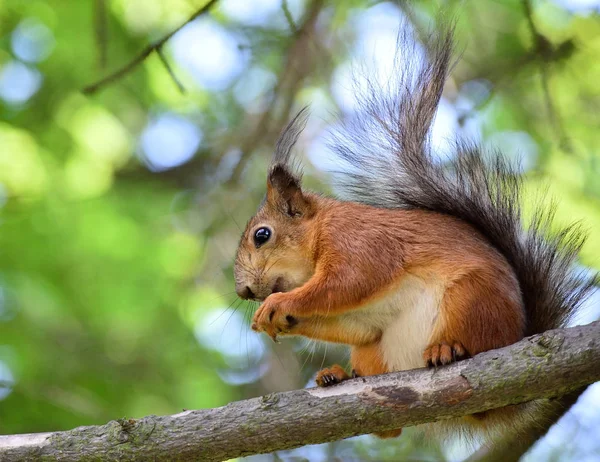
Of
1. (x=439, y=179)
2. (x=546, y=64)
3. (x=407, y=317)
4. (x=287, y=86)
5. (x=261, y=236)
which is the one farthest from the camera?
(x=287, y=86)

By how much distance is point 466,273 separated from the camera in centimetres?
270

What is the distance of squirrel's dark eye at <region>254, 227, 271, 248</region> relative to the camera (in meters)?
3.23

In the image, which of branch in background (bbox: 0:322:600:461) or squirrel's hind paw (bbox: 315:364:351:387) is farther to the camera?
squirrel's hind paw (bbox: 315:364:351:387)

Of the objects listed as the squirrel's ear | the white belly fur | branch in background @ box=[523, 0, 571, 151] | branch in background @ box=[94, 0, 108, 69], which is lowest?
the white belly fur

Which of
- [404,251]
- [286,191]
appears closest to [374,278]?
[404,251]

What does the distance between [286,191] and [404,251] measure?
72 cm

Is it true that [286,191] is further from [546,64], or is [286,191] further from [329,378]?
[546,64]

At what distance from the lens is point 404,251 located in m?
2.86

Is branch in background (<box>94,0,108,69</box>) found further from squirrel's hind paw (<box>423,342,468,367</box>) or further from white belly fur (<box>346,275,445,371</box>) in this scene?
squirrel's hind paw (<box>423,342,468,367</box>)

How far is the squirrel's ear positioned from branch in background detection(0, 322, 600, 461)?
1029mm

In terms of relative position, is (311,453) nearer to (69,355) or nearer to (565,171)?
(69,355)

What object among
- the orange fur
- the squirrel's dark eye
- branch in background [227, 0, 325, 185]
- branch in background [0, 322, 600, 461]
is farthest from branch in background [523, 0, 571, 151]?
branch in background [0, 322, 600, 461]

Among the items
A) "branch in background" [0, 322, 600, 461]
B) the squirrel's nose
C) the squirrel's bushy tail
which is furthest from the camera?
the squirrel's nose

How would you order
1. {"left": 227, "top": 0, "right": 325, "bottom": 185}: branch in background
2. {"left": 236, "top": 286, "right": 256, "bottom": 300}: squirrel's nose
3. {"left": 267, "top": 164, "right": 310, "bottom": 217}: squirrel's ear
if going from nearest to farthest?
{"left": 236, "top": 286, "right": 256, "bottom": 300}: squirrel's nose
{"left": 267, "top": 164, "right": 310, "bottom": 217}: squirrel's ear
{"left": 227, "top": 0, "right": 325, "bottom": 185}: branch in background
